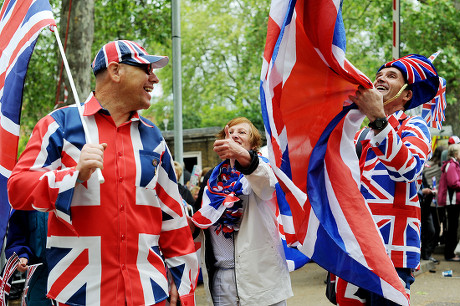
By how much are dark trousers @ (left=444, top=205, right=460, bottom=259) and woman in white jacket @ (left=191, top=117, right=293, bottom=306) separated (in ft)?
28.0

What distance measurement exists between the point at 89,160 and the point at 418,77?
7.56 ft

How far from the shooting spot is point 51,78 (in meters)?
18.9

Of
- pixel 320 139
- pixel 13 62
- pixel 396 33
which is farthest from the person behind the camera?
pixel 396 33

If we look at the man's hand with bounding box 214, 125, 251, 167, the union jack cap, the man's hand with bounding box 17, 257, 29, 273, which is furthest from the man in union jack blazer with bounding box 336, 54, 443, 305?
the man's hand with bounding box 17, 257, 29, 273

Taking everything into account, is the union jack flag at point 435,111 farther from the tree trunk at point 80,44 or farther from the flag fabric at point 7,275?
the tree trunk at point 80,44

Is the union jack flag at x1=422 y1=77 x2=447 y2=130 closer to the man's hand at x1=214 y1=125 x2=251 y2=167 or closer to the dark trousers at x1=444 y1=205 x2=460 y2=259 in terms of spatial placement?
the man's hand at x1=214 y1=125 x2=251 y2=167

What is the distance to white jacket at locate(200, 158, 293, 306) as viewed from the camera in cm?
441

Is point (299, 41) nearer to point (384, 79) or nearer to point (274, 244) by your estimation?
point (384, 79)

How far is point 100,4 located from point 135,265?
50.7 feet

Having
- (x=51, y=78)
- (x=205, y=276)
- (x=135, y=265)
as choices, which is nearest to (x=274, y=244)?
(x=205, y=276)

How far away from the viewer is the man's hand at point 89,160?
2779mm

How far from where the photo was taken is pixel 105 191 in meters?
3.09

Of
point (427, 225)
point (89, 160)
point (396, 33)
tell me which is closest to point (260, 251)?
point (89, 160)

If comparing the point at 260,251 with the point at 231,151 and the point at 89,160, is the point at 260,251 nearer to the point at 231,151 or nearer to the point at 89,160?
the point at 231,151
